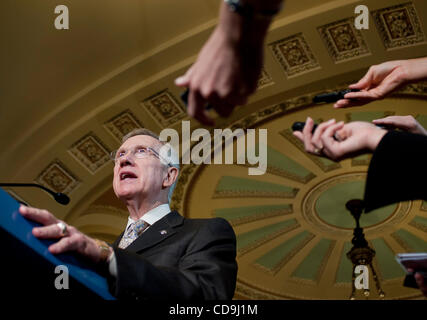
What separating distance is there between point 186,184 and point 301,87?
2.08m

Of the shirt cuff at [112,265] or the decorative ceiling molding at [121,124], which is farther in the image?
the decorative ceiling molding at [121,124]

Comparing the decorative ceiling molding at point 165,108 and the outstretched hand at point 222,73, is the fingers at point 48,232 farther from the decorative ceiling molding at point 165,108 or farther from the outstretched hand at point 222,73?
the decorative ceiling molding at point 165,108

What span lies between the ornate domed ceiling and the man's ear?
3.23 metres

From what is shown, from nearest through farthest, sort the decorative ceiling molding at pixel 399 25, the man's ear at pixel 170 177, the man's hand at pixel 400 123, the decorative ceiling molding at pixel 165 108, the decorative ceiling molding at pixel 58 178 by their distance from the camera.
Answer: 1. the man's hand at pixel 400 123
2. the man's ear at pixel 170 177
3. the decorative ceiling molding at pixel 399 25
4. the decorative ceiling molding at pixel 165 108
5. the decorative ceiling molding at pixel 58 178

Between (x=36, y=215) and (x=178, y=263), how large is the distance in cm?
79

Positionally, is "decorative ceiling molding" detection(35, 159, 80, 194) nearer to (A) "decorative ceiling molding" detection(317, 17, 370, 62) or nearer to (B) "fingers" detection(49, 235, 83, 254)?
(A) "decorative ceiling molding" detection(317, 17, 370, 62)

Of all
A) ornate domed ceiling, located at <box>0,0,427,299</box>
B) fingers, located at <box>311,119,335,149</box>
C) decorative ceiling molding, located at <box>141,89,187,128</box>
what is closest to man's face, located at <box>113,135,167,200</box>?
fingers, located at <box>311,119,335,149</box>

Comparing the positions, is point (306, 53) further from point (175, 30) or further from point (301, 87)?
point (175, 30)

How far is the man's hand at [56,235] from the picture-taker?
128 centimetres

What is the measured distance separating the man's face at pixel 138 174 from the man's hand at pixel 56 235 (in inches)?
40.9

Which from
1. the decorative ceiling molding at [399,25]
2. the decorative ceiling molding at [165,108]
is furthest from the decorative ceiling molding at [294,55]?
the decorative ceiling molding at [165,108]

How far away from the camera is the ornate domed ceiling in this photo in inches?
222

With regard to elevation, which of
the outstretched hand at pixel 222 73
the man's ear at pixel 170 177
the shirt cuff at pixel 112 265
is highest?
the outstretched hand at pixel 222 73

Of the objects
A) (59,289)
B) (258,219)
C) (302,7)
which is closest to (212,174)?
(258,219)
